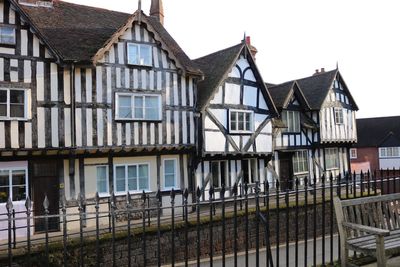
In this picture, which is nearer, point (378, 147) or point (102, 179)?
point (102, 179)

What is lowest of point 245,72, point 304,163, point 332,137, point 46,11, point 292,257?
point 292,257

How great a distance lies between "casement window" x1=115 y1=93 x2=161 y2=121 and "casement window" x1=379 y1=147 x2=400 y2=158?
1326 inches

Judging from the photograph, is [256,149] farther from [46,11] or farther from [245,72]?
[46,11]

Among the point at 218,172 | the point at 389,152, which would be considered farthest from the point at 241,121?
the point at 389,152

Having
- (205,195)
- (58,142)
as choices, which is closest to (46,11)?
(58,142)

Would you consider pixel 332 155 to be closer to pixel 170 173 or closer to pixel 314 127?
pixel 314 127

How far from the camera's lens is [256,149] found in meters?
19.1

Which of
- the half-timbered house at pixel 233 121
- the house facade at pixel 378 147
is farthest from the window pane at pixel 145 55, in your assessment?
the house facade at pixel 378 147

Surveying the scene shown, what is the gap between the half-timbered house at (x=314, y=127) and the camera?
22656 mm

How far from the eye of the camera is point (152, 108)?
15.9 metres

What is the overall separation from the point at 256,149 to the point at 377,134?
98.9ft

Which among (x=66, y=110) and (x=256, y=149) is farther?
(x=256, y=149)

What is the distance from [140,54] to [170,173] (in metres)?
5.53

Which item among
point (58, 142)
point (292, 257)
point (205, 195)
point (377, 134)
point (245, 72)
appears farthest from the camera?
point (377, 134)
